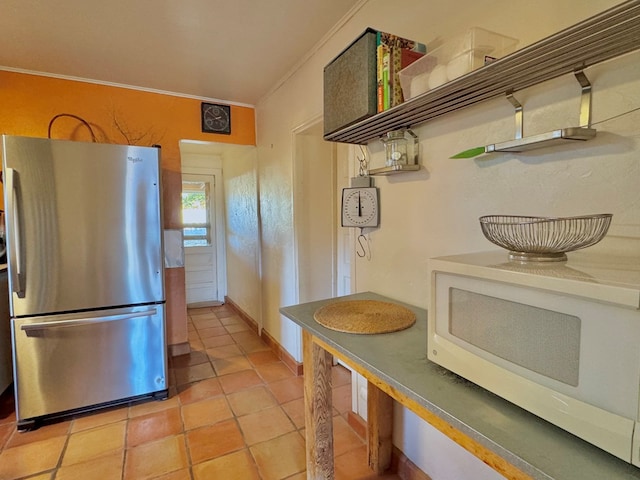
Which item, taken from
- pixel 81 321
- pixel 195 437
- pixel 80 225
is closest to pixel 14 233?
pixel 80 225

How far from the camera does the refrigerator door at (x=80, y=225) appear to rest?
6.20 feet

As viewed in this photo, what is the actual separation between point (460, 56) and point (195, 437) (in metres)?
2.29

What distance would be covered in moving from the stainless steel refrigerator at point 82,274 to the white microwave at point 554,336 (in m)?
2.01

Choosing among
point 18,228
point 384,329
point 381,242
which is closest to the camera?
point 384,329

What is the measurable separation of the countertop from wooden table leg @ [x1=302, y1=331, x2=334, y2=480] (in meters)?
0.21

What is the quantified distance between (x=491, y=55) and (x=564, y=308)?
0.78 metres

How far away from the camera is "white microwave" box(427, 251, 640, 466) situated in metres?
0.53

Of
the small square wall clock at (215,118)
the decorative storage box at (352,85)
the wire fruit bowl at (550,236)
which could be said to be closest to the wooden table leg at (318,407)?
the wire fruit bowl at (550,236)

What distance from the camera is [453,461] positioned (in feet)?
4.41

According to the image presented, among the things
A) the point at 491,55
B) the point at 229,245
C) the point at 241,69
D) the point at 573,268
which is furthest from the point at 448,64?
the point at 229,245

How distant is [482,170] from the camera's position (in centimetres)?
116

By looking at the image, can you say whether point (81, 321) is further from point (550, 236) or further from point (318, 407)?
point (550, 236)

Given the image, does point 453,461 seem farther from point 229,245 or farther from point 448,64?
point 229,245

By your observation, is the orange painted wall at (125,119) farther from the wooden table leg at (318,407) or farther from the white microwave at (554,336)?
the white microwave at (554,336)
